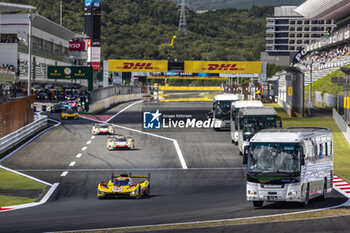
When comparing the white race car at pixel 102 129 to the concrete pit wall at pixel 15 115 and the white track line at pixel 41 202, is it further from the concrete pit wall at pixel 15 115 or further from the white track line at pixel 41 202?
the white track line at pixel 41 202

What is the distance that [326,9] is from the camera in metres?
140

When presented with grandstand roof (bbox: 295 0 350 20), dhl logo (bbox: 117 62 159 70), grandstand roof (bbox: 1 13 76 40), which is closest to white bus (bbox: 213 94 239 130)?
dhl logo (bbox: 117 62 159 70)

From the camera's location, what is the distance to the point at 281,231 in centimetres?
1805

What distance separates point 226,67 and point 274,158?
73190mm

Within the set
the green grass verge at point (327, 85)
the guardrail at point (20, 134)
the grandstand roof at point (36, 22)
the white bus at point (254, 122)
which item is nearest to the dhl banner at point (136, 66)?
the green grass verge at point (327, 85)

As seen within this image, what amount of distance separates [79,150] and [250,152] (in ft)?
91.2

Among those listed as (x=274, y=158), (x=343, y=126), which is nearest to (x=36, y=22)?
(x=343, y=126)

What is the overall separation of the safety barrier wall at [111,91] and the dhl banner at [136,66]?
346 centimetres

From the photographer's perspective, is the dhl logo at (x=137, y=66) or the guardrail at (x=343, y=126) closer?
the guardrail at (x=343, y=126)

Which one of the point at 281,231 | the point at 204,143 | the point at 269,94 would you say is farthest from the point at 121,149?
the point at 269,94

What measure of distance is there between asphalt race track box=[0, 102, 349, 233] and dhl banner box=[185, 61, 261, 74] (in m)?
28.5

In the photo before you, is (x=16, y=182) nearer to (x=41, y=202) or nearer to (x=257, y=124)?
(x=41, y=202)

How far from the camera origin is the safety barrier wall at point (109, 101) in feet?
282

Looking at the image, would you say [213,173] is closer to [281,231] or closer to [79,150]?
[79,150]
